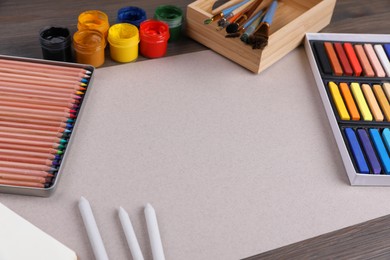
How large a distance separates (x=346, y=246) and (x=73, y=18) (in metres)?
0.61

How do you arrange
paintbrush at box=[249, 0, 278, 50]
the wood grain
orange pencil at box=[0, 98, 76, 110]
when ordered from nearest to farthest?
the wood grain → orange pencil at box=[0, 98, 76, 110] → paintbrush at box=[249, 0, 278, 50]

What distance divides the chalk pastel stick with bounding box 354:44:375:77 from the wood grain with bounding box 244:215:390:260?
29cm

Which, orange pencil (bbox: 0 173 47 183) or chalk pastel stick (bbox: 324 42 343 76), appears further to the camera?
chalk pastel stick (bbox: 324 42 343 76)

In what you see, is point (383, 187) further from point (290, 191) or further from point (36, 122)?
point (36, 122)

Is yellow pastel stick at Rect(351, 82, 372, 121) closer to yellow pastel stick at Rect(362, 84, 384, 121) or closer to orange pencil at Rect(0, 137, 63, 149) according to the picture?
yellow pastel stick at Rect(362, 84, 384, 121)

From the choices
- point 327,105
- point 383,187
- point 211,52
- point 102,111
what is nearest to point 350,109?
point 327,105

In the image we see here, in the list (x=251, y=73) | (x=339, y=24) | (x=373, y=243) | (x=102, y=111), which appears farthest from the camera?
(x=339, y=24)

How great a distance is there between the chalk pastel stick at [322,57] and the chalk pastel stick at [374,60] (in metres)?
0.08

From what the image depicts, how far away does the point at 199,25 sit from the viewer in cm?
102

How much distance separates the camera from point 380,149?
2.83 ft

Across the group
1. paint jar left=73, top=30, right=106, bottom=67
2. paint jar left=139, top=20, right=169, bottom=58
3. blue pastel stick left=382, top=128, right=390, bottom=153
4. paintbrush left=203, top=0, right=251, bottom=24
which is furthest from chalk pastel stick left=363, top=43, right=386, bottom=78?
paint jar left=73, top=30, right=106, bottom=67

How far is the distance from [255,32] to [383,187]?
0.32 meters

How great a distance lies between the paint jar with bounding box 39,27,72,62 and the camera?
916mm

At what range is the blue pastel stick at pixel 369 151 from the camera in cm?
84
